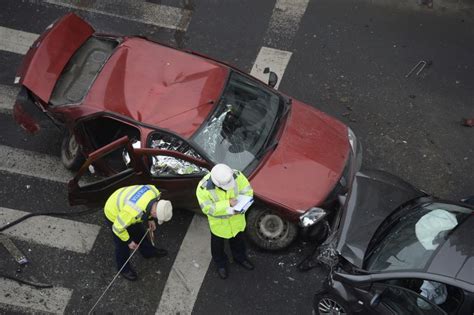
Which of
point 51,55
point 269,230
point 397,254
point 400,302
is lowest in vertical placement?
point 269,230

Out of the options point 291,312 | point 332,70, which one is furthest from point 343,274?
point 332,70

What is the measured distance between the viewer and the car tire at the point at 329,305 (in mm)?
5789

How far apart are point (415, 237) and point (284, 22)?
5124mm

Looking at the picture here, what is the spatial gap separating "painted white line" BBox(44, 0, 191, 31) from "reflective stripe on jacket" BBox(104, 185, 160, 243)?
4539 mm

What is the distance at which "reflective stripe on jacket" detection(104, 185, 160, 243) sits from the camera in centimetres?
560

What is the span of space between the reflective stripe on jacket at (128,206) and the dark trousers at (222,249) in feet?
3.15

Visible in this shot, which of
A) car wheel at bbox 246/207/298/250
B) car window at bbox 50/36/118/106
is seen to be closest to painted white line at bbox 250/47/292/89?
car window at bbox 50/36/118/106

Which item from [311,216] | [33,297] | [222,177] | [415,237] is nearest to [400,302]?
[415,237]

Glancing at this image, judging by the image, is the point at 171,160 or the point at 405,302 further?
the point at 171,160

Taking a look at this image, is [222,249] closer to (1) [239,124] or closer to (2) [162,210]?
(2) [162,210]

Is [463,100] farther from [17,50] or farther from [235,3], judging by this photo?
[17,50]

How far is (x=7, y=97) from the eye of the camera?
845 centimetres

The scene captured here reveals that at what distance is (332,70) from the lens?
29.7ft

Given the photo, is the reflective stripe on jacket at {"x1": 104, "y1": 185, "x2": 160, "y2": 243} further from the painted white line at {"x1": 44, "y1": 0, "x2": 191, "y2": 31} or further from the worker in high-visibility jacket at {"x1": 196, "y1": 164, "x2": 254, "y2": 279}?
the painted white line at {"x1": 44, "y1": 0, "x2": 191, "y2": 31}
